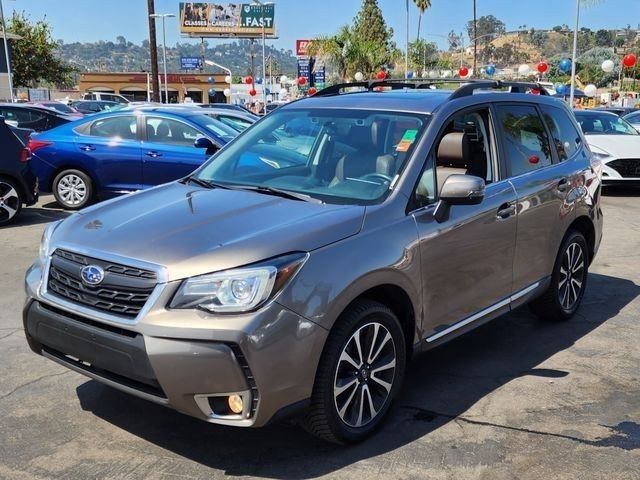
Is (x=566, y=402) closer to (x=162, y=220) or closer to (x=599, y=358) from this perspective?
(x=599, y=358)

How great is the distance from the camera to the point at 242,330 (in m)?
2.88

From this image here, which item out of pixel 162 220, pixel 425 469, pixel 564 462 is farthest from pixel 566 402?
pixel 162 220

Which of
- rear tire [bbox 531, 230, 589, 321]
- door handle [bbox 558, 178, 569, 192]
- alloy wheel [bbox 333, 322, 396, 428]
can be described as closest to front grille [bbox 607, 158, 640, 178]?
rear tire [bbox 531, 230, 589, 321]

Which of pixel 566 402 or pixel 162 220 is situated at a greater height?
pixel 162 220

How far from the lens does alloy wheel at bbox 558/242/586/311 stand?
5.39m

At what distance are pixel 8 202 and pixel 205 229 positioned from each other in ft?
23.6

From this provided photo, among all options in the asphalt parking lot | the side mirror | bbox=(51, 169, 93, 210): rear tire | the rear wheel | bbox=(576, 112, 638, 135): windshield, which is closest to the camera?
the asphalt parking lot

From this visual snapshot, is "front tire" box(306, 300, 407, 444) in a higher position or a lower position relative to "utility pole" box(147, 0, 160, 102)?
lower

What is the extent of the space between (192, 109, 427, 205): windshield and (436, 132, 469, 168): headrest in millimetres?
346

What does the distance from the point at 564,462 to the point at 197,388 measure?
190 centimetres

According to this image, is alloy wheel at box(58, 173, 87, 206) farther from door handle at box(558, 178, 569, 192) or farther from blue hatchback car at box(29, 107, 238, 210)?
door handle at box(558, 178, 569, 192)

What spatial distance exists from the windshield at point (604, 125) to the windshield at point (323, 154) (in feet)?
36.6

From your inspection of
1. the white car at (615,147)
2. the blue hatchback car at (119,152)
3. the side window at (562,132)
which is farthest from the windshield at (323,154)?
the white car at (615,147)

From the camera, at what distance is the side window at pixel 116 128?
1036cm
